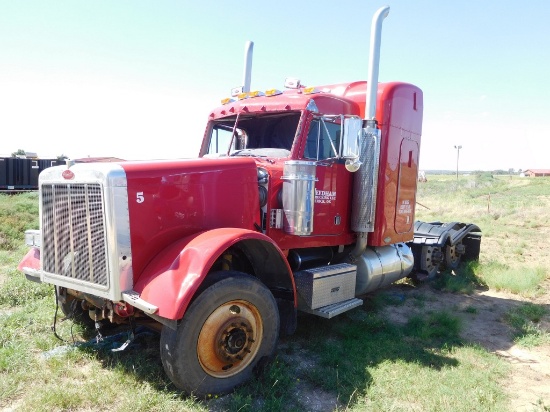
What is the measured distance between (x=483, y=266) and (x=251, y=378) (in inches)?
264

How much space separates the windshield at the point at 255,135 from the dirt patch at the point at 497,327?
292 centimetres

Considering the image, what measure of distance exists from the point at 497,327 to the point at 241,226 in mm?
3969

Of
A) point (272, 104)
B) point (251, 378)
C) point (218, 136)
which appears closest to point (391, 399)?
point (251, 378)

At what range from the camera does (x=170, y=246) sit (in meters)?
3.62

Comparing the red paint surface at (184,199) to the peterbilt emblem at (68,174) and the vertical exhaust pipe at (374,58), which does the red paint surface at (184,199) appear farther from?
the vertical exhaust pipe at (374,58)

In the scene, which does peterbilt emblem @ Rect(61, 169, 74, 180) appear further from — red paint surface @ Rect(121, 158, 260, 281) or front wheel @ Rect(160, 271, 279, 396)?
front wheel @ Rect(160, 271, 279, 396)

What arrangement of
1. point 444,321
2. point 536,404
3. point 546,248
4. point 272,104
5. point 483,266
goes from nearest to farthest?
point 536,404, point 272,104, point 444,321, point 483,266, point 546,248

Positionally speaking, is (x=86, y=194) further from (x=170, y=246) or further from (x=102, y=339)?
(x=102, y=339)

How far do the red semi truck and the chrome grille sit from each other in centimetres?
1

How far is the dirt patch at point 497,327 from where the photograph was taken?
400cm

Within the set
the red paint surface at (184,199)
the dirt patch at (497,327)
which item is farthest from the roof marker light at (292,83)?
the dirt patch at (497,327)

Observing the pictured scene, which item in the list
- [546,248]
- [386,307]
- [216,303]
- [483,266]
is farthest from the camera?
[546,248]

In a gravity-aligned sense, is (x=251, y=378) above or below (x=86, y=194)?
below

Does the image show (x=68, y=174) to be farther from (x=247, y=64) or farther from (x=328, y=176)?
(x=247, y=64)
